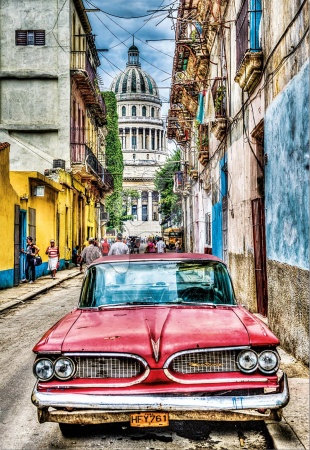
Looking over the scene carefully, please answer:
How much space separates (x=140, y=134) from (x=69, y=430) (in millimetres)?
119636

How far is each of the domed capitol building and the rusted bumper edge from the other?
10945 centimetres

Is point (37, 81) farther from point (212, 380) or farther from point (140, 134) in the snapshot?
point (140, 134)

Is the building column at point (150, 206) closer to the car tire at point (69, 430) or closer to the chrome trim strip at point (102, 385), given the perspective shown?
the car tire at point (69, 430)

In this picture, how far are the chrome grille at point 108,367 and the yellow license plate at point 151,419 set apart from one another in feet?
0.87

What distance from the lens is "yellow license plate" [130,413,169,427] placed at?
3910 mm

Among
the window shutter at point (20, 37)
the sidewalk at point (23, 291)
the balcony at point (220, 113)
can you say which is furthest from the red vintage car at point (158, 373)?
the window shutter at point (20, 37)

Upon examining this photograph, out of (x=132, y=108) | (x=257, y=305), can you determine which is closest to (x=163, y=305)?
(x=257, y=305)

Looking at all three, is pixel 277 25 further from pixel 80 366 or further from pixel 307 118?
pixel 80 366

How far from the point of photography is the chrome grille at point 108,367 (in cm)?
404

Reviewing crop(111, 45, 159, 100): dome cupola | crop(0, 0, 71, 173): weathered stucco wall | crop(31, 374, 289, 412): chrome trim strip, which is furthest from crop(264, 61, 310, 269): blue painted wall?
crop(111, 45, 159, 100): dome cupola

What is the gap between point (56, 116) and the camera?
1135 inches

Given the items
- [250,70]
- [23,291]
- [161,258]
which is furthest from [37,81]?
[161,258]

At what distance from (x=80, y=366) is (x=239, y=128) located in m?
9.14

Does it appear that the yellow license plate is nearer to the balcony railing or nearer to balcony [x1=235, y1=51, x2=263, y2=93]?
balcony [x1=235, y1=51, x2=263, y2=93]
